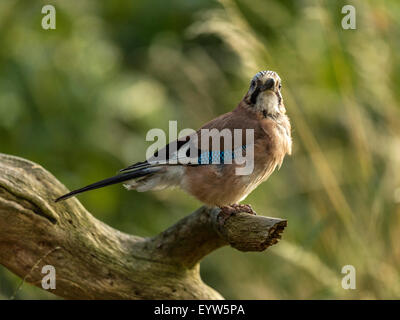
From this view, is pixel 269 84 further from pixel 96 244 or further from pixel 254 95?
pixel 96 244

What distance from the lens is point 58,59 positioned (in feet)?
19.5

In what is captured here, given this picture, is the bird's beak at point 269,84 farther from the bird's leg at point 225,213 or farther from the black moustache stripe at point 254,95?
the bird's leg at point 225,213

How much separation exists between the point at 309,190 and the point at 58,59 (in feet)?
8.14

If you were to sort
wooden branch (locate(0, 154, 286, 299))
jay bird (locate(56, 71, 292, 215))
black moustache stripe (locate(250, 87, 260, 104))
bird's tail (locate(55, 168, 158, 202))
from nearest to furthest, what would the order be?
wooden branch (locate(0, 154, 286, 299))
bird's tail (locate(55, 168, 158, 202))
jay bird (locate(56, 71, 292, 215))
black moustache stripe (locate(250, 87, 260, 104))

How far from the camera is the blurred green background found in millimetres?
4719

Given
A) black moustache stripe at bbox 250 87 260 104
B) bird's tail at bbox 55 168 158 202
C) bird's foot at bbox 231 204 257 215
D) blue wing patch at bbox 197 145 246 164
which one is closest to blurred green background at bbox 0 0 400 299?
bird's foot at bbox 231 204 257 215

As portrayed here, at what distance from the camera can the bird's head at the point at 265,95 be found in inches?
152

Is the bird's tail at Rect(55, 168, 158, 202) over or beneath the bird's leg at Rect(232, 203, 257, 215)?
over

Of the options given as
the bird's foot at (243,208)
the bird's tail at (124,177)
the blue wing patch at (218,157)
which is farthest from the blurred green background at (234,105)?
the bird's tail at (124,177)

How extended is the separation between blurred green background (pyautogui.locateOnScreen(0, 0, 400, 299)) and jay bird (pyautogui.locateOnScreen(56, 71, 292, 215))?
64 cm

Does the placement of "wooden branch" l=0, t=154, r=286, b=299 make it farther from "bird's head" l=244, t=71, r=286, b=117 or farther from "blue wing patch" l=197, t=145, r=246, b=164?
"bird's head" l=244, t=71, r=286, b=117

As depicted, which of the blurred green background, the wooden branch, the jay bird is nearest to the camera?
the wooden branch

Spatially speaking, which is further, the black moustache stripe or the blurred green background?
the blurred green background

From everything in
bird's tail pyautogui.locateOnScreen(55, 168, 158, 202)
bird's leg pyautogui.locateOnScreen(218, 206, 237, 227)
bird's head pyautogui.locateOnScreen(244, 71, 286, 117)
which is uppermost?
bird's head pyautogui.locateOnScreen(244, 71, 286, 117)
